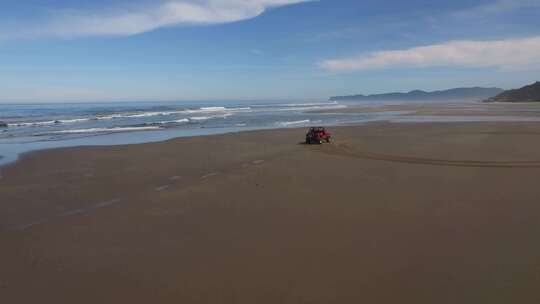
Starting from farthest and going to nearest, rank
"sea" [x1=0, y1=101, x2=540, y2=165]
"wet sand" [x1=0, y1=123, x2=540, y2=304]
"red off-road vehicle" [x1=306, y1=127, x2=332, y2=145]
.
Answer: "sea" [x1=0, y1=101, x2=540, y2=165] → "red off-road vehicle" [x1=306, y1=127, x2=332, y2=145] → "wet sand" [x1=0, y1=123, x2=540, y2=304]

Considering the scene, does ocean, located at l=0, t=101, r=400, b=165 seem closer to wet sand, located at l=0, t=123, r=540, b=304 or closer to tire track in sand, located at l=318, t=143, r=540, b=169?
wet sand, located at l=0, t=123, r=540, b=304

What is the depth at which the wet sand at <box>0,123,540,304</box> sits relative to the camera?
18.0ft

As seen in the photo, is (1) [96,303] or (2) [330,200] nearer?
(1) [96,303]

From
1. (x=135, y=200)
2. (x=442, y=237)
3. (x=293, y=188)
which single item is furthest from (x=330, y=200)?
(x=135, y=200)

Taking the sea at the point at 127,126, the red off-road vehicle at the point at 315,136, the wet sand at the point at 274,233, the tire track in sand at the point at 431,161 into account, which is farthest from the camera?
the sea at the point at 127,126

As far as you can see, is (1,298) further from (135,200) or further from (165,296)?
(135,200)

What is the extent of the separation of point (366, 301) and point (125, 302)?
120 inches

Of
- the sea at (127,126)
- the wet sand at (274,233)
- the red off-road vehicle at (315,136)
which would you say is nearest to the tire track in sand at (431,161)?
the wet sand at (274,233)

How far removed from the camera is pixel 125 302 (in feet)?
17.1

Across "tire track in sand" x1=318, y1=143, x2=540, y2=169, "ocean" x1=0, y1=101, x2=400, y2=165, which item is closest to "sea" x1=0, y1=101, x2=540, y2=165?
"ocean" x1=0, y1=101, x2=400, y2=165

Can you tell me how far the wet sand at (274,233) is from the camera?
18.0 feet

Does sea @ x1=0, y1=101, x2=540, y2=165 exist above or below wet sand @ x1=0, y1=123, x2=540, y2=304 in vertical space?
above

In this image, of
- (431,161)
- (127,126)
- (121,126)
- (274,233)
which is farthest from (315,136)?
(121,126)

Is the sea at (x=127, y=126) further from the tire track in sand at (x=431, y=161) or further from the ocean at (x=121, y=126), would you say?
the tire track in sand at (x=431, y=161)
